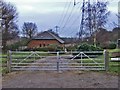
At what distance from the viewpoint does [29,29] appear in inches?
2660

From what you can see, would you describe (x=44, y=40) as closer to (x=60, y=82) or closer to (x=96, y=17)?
(x=96, y=17)

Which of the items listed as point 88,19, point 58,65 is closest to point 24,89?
point 58,65

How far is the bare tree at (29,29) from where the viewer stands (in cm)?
6666

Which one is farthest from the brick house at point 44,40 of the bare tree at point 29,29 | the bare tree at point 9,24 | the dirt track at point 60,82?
the dirt track at point 60,82

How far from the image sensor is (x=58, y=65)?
14.5 m

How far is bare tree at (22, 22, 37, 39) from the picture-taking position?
66.7 m

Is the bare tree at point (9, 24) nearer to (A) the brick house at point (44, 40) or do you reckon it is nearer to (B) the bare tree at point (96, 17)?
(B) the bare tree at point (96, 17)

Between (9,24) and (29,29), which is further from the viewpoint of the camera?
(29,29)

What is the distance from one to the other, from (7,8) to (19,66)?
86.3ft

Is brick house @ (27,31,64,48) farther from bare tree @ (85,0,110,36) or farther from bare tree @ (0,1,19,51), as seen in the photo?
bare tree @ (85,0,110,36)

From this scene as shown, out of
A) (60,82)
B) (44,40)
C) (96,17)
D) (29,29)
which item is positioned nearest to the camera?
(60,82)

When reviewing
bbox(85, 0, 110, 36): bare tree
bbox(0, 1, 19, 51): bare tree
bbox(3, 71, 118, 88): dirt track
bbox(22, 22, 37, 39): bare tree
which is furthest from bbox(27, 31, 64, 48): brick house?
bbox(3, 71, 118, 88): dirt track

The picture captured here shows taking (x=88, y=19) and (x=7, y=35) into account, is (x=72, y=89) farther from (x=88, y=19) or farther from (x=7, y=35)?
(x=7, y=35)

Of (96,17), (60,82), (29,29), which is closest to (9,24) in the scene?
(96,17)
